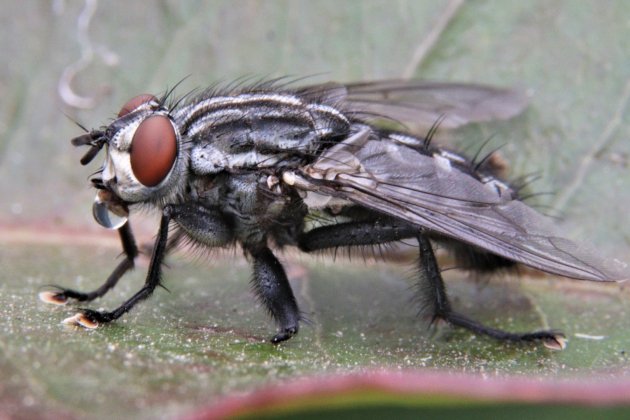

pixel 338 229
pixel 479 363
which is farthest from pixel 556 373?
pixel 338 229

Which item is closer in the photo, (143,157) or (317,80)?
(143,157)

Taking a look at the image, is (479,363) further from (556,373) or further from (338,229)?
(338,229)

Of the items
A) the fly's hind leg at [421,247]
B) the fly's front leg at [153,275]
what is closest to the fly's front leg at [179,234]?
the fly's front leg at [153,275]

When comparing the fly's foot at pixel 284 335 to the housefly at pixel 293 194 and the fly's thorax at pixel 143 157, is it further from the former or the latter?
the fly's thorax at pixel 143 157

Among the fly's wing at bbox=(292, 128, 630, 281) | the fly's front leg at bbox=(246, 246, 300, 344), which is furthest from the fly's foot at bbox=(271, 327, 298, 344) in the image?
the fly's wing at bbox=(292, 128, 630, 281)

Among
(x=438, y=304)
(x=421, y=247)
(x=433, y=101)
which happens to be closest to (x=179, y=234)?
(x=421, y=247)

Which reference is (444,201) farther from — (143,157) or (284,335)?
(143,157)
